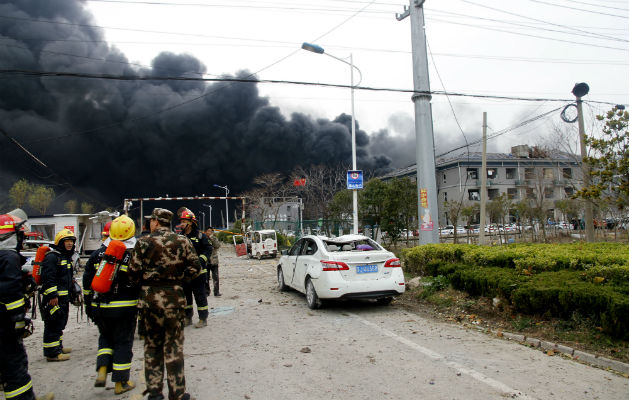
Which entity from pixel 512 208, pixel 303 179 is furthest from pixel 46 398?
pixel 512 208

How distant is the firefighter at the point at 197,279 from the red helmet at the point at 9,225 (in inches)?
109

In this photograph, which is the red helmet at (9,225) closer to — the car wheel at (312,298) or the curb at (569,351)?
the car wheel at (312,298)

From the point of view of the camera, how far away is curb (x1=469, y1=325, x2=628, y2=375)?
13.8 ft

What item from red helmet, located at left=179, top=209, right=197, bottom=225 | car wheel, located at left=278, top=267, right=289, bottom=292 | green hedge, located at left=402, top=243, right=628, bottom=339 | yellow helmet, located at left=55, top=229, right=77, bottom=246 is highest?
red helmet, located at left=179, top=209, right=197, bottom=225

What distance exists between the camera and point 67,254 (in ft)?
16.5

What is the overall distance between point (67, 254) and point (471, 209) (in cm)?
3038

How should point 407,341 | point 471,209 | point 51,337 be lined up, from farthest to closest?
point 471,209 < point 407,341 < point 51,337

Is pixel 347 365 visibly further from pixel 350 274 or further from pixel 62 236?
pixel 62 236

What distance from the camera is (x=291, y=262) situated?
356 inches

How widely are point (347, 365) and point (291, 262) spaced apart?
4.68m

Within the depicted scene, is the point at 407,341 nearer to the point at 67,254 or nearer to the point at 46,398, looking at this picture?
the point at 46,398

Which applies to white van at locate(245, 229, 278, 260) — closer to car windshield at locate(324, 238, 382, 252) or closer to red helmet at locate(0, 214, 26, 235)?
car windshield at locate(324, 238, 382, 252)

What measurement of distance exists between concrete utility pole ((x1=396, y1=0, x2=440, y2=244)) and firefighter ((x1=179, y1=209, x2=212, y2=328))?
6.99 meters

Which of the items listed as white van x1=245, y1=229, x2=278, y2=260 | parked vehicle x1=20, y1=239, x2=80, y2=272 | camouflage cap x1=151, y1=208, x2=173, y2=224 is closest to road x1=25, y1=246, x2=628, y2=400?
camouflage cap x1=151, y1=208, x2=173, y2=224
